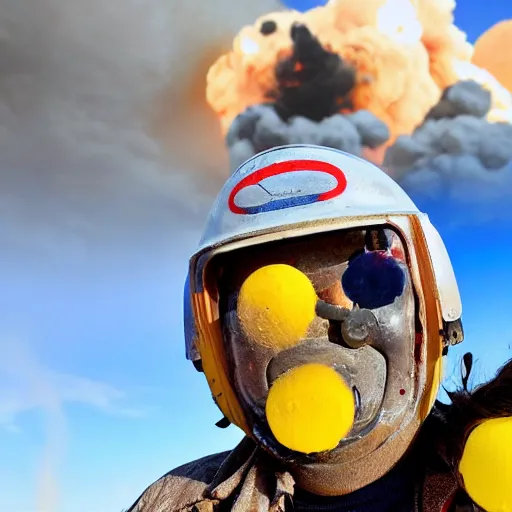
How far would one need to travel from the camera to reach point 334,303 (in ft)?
5.37

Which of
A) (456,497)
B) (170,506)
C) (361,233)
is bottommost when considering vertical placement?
(456,497)

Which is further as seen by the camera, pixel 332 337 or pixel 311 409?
pixel 332 337

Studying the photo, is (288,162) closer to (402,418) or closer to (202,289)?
(202,289)

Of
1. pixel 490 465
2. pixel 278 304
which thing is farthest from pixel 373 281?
pixel 490 465

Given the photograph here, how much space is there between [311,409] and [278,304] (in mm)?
251

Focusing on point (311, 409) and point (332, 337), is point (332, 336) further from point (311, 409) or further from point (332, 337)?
point (311, 409)

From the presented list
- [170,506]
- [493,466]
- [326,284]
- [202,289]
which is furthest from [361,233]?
[170,506]

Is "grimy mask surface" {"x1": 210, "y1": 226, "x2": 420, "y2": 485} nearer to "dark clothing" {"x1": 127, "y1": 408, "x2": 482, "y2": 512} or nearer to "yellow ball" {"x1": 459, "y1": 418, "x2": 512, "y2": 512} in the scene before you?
"dark clothing" {"x1": 127, "y1": 408, "x2": 482, "y2": 512}

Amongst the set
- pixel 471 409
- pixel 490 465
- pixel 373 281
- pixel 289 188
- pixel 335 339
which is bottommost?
pixel 490 465

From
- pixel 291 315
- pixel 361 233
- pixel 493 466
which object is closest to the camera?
pixel 493 466

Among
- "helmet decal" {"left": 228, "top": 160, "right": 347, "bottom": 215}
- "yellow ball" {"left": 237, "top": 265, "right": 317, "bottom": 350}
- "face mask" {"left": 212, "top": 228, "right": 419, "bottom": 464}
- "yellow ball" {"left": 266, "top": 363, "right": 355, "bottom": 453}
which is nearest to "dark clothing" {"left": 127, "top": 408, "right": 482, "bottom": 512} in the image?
"face mask" {"left": 212, "top": 228, "right": 419, "bottom": 464}

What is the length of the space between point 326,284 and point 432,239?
30 cm

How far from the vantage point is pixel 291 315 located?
5.17 ft

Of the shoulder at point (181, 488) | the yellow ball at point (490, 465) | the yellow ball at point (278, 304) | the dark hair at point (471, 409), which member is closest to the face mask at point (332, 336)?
the yellow ball at point (278, 304)
